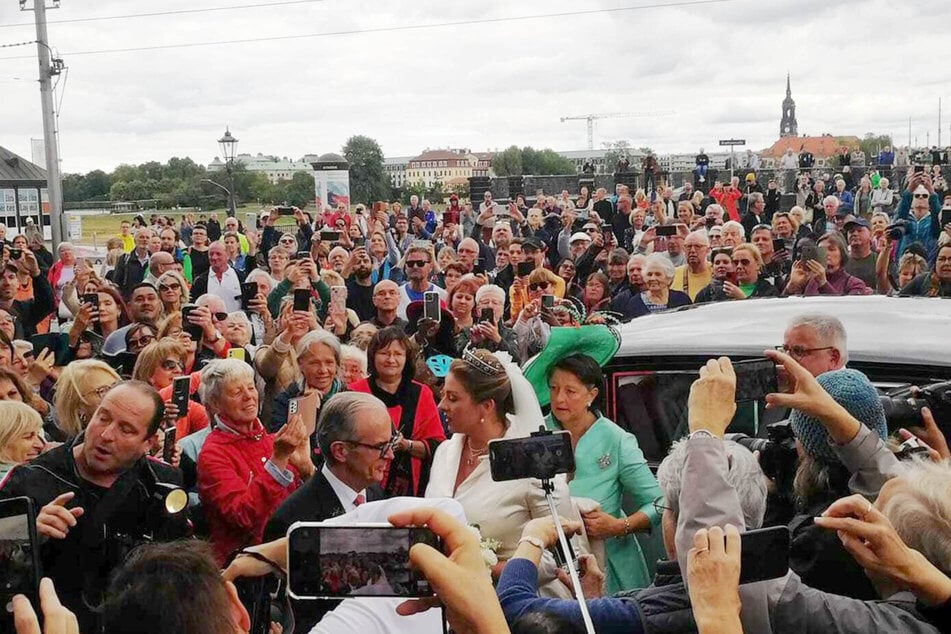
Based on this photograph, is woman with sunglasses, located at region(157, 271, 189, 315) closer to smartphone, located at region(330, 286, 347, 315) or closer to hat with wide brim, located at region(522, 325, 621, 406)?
smartphone, located at region(330, 286, 347, 315)

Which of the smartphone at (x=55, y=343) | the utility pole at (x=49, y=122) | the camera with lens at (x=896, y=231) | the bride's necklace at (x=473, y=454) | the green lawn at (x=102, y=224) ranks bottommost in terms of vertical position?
the bride's necklace at (x=473, y=454)

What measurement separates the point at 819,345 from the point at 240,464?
234 cm

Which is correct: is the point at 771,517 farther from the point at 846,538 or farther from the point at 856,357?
the point at 856,357

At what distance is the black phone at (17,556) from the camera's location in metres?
1.96

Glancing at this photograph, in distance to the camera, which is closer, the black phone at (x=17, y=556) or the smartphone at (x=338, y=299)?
the black phone at (x=17, y=556)

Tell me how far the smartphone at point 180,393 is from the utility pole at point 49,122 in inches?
597

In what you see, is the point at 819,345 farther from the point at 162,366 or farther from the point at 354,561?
the point at 162,366

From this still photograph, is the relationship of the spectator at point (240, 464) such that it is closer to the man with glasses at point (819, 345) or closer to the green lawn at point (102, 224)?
the man with glasses at point (819, 345)

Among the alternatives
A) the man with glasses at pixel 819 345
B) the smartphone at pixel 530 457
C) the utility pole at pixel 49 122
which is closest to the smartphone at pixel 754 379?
the smartphone at pixel 530 457

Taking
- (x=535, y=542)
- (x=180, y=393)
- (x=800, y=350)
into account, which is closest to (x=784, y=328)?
(x=800, y=350)

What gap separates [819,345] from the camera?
3822 mm

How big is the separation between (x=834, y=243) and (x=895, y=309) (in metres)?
3.25

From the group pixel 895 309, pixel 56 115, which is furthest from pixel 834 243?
pixel 56 115

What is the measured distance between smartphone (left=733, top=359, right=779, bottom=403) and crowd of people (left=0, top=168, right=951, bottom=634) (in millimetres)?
50
